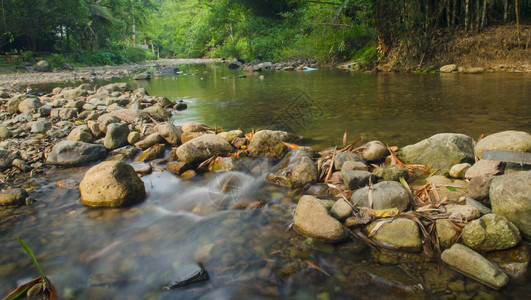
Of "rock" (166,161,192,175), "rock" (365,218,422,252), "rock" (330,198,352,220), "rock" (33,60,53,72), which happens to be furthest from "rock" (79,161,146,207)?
"rock" (33,60,53,72)

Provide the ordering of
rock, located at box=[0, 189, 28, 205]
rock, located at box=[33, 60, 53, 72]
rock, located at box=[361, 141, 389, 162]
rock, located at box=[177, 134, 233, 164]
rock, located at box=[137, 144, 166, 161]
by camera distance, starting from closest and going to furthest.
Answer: rock, located at box=[0, 189, 28, 205]
rock, located at box=[361, 141, 389, 162]
rock, located at box=[177, 134, 233, 164]
rock, located at box=[137, 144, 166, 161]
rock, located at box=[33, 60, 53, 72]

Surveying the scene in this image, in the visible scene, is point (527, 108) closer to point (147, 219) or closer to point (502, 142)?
point (502, 142)

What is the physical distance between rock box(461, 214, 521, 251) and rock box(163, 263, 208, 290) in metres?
1.62

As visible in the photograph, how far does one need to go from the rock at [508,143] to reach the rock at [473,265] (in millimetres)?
1328

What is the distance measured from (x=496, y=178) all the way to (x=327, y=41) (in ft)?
52.6

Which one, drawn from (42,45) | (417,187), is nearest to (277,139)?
(417,187)

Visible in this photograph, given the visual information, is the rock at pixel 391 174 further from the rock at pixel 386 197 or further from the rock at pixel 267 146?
the rock at pixel 267 146

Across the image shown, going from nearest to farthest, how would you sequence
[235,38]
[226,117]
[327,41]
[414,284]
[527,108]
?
[414,284]
[527,108]
[226,117]
[327,41]
[235,38]

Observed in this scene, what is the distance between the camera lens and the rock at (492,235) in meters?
1.86

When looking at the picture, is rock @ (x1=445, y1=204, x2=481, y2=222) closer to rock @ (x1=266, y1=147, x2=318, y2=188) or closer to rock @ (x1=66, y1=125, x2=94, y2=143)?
rock @ (x1=266, y1=147, x2=318, y2=188)

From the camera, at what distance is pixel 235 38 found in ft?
99.2

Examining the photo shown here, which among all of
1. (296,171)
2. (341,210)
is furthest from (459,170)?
(296,171)

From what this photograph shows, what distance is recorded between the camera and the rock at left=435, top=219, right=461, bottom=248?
1987 mm

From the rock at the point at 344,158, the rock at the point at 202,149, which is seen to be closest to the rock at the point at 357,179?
the rock at the point at 344,158
